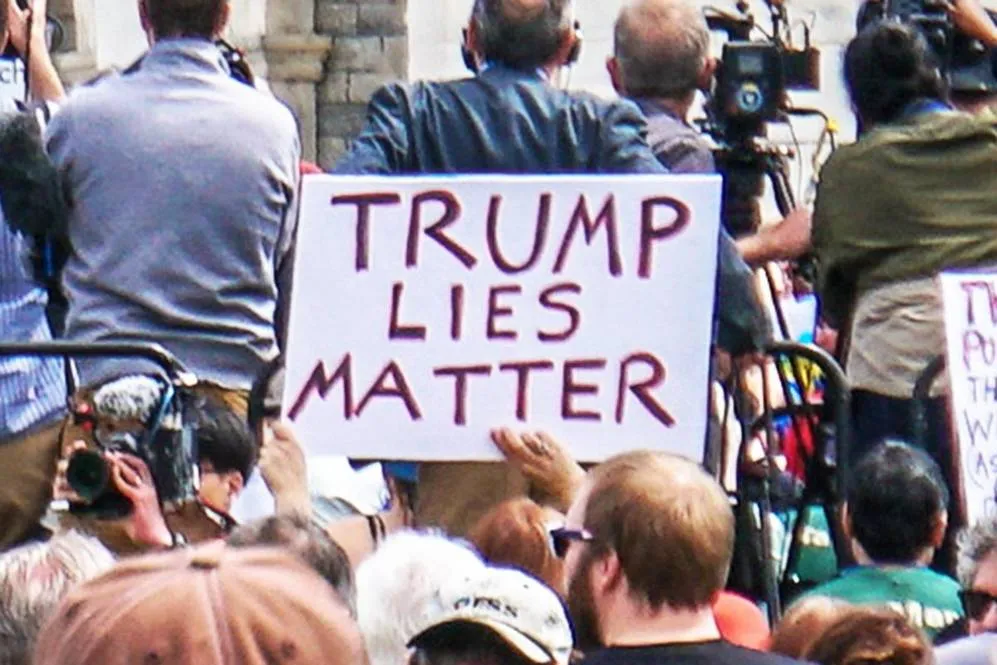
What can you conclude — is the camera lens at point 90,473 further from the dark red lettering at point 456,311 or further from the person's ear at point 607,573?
the person's ear at point 607,573

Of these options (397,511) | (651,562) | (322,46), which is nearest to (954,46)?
(397,511)

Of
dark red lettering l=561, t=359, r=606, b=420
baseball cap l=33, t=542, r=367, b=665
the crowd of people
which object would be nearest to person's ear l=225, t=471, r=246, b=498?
the crowd of people

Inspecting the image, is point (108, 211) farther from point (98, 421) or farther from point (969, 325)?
point (969, 325)

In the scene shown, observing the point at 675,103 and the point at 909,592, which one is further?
the point at 675,103

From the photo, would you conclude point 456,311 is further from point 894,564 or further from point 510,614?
point 510,614

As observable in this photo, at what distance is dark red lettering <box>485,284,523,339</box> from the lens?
647cm

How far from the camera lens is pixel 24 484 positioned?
734 cm

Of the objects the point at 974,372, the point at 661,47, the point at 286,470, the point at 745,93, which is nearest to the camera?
the point at 286,470

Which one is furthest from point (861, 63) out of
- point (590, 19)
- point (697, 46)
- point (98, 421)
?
point (590, 19)

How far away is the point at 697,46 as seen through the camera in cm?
788

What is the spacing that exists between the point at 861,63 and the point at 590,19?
917 cm

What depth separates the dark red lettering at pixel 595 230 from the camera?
6.47 m

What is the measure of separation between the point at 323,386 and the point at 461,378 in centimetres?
25

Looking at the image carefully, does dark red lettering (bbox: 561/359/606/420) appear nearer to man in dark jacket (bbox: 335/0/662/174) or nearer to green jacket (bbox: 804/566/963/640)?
green jacket (bbox: 804/566/963/640)
